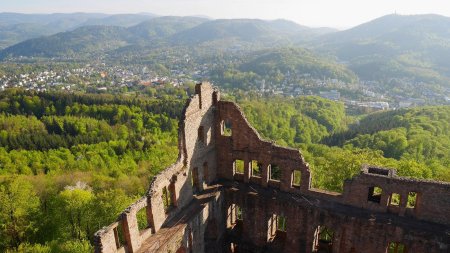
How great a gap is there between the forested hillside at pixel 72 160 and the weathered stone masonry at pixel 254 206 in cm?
1006

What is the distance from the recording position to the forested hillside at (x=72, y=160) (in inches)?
1160

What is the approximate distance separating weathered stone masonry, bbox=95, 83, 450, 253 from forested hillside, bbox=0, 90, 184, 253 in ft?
33.0

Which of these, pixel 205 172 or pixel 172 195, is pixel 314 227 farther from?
pixel 172 195

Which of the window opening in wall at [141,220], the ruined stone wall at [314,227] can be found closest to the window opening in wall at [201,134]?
the ruined stone wall at [314,227]

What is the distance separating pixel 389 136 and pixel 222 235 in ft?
169

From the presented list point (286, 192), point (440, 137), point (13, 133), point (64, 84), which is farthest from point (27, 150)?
point (64, 84)

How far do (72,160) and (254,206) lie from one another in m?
50.4

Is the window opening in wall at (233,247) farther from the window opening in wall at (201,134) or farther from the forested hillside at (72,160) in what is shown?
the forested hillside at (72,160)

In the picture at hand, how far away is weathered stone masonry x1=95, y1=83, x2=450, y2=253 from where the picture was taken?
18.3m

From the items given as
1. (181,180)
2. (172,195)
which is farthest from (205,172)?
(172,195)

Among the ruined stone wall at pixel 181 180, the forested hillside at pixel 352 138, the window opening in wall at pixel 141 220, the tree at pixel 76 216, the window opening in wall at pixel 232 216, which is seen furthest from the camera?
the forested hillside at pixel 352 138

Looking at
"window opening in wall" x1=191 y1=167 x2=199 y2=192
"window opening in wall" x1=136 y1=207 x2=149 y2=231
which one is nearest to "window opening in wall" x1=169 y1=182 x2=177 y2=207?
"window opening in wall" x1=191 y1=167 x2=199 y2=192

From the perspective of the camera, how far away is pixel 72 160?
62.7m

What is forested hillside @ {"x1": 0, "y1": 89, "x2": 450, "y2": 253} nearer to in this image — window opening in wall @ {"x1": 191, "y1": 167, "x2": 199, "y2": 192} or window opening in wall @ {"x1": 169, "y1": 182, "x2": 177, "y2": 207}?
window opening in wall @ {"x1": 191, "y1": 167, "x2": 199, "y2": 192}
